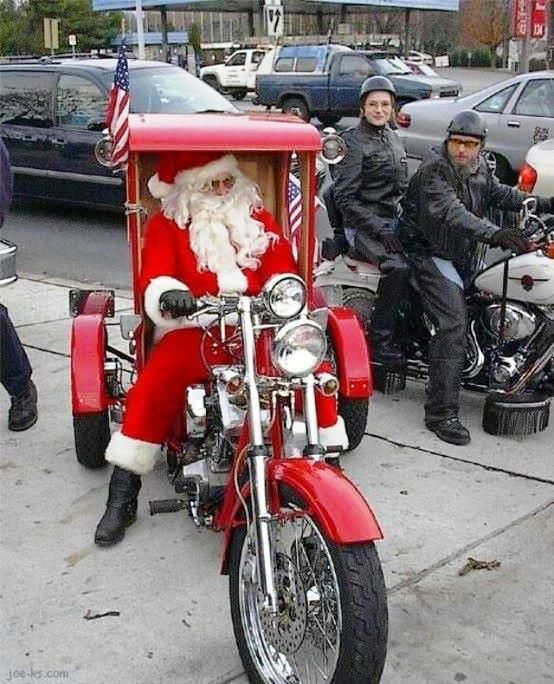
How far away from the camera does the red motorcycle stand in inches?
103

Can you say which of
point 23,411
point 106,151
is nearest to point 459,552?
point 106,151

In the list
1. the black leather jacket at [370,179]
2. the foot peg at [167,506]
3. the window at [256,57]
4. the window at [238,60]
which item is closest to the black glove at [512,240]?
the black leather jacket at [370,179]

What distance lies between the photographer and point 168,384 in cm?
367

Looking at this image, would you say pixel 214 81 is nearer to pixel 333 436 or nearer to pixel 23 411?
pixel 23 411

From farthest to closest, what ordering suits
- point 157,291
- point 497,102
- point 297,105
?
point 297,105 < point 497,102 < point 157,291

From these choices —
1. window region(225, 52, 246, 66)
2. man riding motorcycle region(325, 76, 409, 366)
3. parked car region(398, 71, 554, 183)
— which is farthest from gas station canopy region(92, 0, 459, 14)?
man riding motorcycle region(325, 76, 409, 366)

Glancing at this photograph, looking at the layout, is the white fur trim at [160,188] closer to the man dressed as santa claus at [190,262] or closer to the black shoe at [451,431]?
the man dressed as santa claus at [190,262]

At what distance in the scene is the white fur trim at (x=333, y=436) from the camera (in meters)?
3.65

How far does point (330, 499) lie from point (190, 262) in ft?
4.24

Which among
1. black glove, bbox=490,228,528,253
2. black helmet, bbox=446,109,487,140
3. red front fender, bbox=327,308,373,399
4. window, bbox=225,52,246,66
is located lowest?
red front fender, bbox=327,308,373,399

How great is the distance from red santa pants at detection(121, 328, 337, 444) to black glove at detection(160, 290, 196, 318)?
1.52 feet

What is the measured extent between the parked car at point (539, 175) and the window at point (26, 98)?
6.01 m

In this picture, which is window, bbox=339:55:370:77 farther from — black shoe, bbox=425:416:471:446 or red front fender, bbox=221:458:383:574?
red front fender, bbox=221:458:383:574

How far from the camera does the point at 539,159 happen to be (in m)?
6.73
